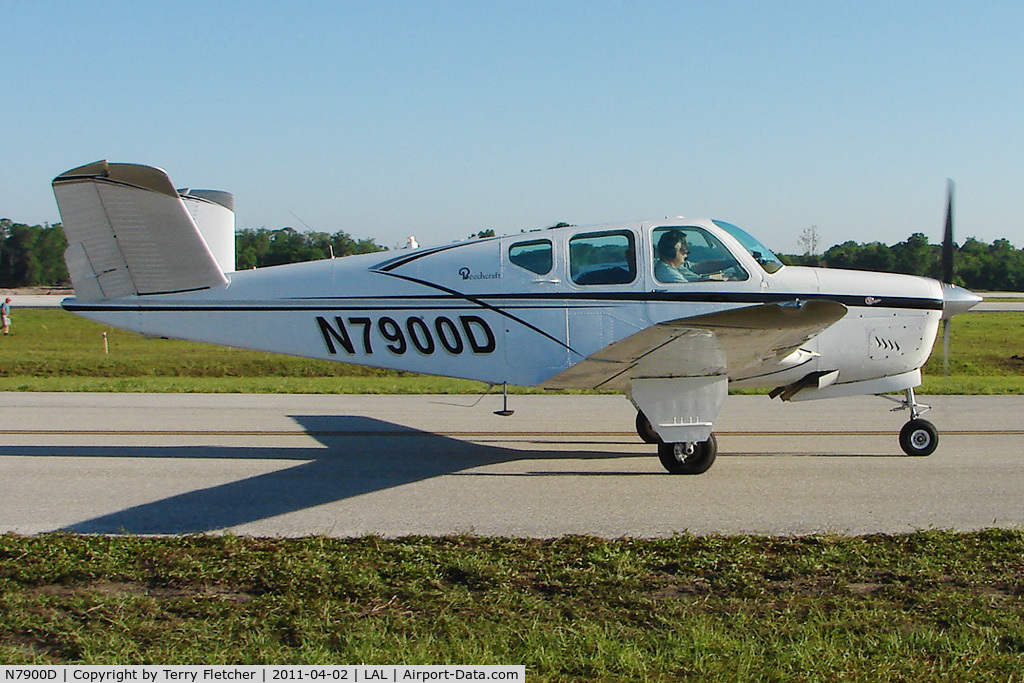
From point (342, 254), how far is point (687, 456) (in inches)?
392

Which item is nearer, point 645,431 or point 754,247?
point 754,247

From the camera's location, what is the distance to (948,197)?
988 centimetres

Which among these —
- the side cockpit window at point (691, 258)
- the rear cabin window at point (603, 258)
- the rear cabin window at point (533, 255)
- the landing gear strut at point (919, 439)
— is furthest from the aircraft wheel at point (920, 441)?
the rear cabin window at point (533, 255)

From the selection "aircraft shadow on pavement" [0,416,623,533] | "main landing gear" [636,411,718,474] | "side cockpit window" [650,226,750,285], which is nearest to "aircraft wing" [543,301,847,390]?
"main landing gear" [636,411,718,474]

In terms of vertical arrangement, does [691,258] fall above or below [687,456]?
above

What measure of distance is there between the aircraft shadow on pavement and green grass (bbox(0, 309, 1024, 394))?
203 inches

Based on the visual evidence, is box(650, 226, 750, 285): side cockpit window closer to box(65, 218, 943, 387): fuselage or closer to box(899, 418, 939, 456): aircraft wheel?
box(65, 218, 943, 387): fuselage

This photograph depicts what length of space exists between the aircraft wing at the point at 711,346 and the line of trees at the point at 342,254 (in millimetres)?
2854

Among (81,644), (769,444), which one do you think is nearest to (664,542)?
(81,644)

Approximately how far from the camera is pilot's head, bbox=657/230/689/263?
8.45m

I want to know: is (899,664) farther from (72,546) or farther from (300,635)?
(72,546)
